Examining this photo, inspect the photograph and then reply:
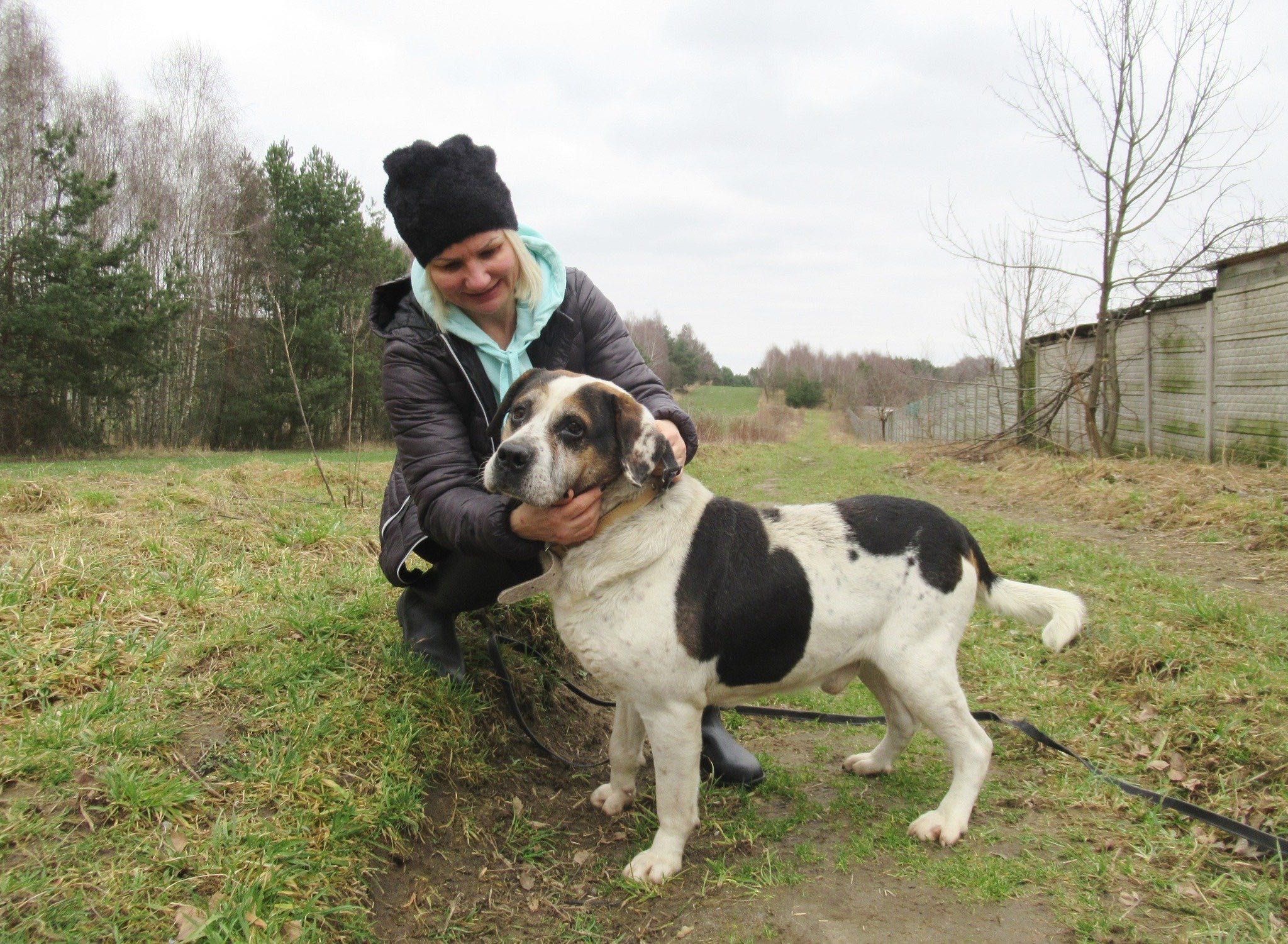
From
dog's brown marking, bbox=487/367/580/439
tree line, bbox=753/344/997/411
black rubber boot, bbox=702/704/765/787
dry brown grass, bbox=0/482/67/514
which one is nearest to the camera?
dog's brown marking, bbox=487/367/580/439

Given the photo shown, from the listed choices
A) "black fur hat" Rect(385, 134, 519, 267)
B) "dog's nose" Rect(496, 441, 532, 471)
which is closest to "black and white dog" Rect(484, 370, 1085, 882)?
"dog's nose" Rect(496, 441, 532, 471)

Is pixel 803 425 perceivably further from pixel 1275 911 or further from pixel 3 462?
pixel 1275 911

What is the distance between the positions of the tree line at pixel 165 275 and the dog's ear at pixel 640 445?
2373cm

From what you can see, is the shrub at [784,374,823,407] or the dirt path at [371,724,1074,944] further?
the shrub at [784,374,823,407]

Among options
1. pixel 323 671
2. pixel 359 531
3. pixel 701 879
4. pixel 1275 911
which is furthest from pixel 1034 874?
pixel 359 531

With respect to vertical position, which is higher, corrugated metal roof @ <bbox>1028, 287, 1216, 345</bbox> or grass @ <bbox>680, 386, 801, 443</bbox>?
corrugated metal roof @ <bbox>1028, 287, 1216, 345</bbox>

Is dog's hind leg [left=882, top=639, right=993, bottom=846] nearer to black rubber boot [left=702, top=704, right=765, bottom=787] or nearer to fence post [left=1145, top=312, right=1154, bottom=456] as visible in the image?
black rubber boot [left=702, top=704, right=765, bottom=787]

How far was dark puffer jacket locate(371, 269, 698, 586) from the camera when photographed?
312 cm

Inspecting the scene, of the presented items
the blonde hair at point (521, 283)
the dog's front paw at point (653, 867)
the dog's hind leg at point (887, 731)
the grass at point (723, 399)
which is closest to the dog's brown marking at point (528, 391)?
the blonde hair at point (521, 283)

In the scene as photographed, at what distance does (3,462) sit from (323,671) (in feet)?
81.9

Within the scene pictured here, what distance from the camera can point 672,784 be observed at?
9.83 feet

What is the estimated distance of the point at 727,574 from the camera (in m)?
3.05

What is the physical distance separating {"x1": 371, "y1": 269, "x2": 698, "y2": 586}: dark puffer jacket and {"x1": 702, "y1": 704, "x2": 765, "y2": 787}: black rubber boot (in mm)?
1401

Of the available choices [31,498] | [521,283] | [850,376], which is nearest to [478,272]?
[521,283]
